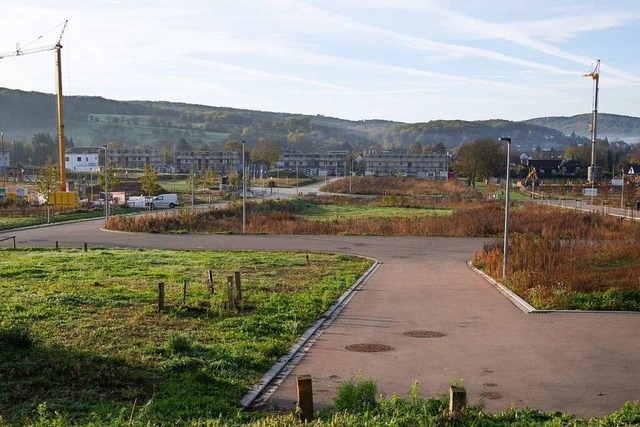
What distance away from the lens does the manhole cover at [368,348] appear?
42.4ft

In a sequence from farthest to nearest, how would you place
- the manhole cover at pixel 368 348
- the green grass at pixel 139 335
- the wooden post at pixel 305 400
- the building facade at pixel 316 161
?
the building facade at pixel 316 161, the manhole cover at pixel 368 348, the green grass at pixel 139 335, the wooden post at pixel 305 400

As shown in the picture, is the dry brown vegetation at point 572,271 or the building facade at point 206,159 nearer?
the dry brown vegetation at point 572,271

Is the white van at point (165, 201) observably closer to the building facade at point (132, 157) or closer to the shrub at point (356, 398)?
the shrub at point (356, 398)

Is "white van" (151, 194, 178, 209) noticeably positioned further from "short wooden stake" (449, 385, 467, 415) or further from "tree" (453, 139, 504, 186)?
"short wooden stake" (449, 385, 467, 415)

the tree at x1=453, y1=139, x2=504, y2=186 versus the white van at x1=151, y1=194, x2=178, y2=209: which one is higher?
the tree at x1=453, y1=139, x2=504, y2=186

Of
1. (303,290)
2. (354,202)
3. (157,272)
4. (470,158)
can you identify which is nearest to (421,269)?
(303,290)

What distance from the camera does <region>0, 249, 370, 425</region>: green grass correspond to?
9305mm

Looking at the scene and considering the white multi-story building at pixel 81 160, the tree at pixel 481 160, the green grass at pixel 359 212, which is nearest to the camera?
the green grass at pixel 359 212

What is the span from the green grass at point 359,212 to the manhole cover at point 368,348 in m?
35.6

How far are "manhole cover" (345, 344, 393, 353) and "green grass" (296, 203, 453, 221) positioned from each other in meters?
35.6

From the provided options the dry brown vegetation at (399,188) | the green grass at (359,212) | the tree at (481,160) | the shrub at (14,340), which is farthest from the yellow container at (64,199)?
the tree at (481,160)

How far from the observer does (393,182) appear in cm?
10794

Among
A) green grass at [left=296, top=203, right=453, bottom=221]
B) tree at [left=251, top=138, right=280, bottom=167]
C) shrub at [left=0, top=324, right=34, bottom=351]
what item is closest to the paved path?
shrub at [left=0, top=324, right=34, bottom=351]

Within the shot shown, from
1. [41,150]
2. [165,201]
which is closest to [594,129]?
[165,201]
